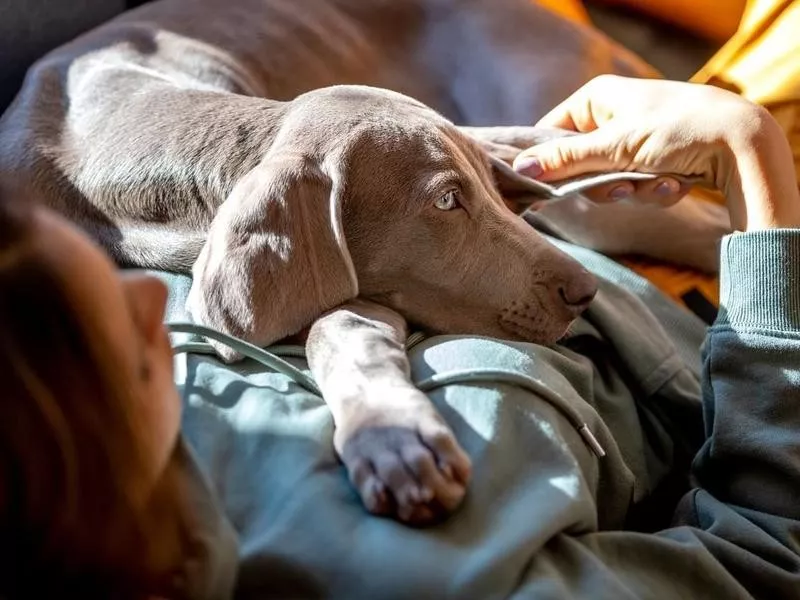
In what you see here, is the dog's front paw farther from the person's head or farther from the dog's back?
the dog's back

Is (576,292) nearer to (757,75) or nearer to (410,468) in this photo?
(410,468)

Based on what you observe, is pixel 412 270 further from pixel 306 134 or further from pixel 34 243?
pixel 34 243

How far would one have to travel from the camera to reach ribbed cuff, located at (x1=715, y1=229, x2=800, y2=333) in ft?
3.40

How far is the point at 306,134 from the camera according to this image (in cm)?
111

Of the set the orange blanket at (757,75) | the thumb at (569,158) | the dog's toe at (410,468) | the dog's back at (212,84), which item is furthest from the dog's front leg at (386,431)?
the orange blanket at (757,75)

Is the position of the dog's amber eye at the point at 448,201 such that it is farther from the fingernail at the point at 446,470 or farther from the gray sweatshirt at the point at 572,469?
the fingernail at the point at 446,470

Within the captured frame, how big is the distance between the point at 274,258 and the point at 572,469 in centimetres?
40

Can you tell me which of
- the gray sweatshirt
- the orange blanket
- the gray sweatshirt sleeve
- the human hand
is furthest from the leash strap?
the orange blanket

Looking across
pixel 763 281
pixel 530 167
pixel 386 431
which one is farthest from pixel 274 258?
pixel 763 281

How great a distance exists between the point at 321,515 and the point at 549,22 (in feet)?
4.57

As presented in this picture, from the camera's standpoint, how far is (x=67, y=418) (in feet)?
1.66

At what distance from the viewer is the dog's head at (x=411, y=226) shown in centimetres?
106

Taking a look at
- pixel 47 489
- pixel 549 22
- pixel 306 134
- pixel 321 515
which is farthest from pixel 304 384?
pixel 549 22

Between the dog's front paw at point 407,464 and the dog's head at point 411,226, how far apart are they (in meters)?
0.29
